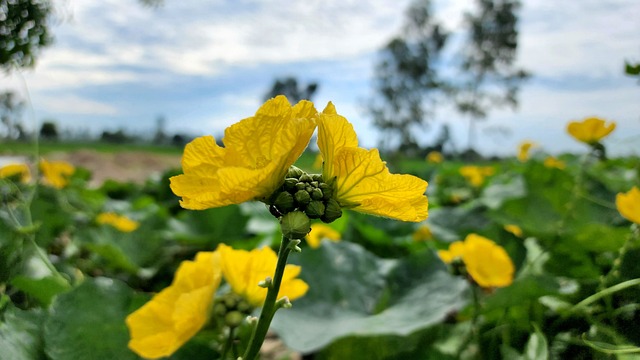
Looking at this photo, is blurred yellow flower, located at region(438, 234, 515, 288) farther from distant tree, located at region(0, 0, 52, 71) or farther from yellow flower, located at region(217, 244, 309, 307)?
distant tree, located at region(0, 0, 52, 71)

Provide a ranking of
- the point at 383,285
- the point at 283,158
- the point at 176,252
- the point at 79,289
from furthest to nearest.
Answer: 1. the point at 176,252
2. the point at 383,285
3. the point at 79,289
4. the point at 283,158

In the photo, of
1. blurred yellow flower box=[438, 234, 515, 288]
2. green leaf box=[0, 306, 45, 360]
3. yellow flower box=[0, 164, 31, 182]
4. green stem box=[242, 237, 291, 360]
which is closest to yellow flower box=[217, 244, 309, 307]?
green stem box=[242, 237, 291, 360]

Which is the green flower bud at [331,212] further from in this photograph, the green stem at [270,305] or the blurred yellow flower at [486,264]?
the blurred yellow flower at [486,264]

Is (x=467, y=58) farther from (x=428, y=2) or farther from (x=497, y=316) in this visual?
(x=497, y=316)

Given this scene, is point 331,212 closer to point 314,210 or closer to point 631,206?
point 314,210

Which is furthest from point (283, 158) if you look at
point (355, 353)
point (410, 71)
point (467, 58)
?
point (410, 71)

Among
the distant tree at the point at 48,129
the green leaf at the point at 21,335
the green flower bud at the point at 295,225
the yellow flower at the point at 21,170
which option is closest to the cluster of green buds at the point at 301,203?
the green flower bud at the point at 295,225
